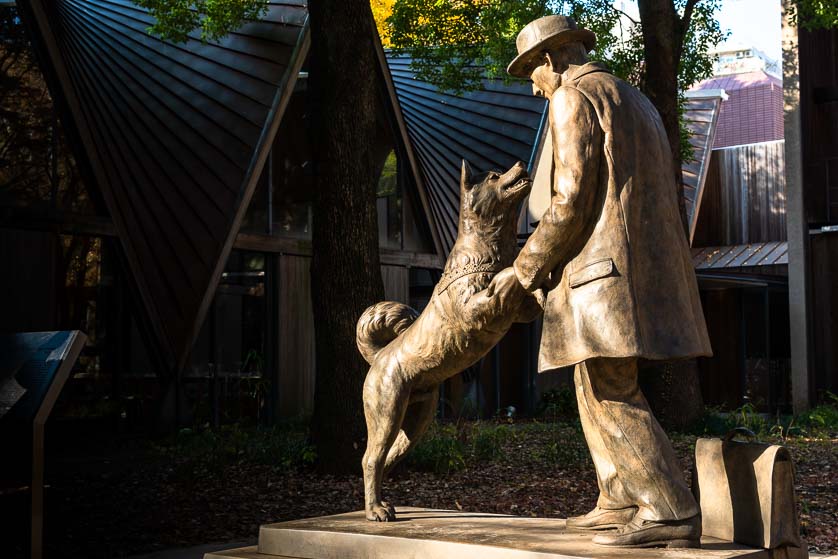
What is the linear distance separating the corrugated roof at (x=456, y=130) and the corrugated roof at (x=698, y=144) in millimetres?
3663

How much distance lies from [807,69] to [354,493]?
13129 millimetres

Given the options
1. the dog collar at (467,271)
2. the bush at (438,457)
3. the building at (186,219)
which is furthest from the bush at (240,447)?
the dog collar at (467,271)

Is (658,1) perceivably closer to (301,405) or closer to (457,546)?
(301,405)

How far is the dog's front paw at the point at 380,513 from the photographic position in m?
4.91

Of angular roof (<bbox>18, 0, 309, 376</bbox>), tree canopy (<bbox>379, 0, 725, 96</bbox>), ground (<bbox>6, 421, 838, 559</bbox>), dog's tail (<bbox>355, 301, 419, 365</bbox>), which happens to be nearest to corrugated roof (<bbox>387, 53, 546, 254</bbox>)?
tree canopy (<bbox>379, 0, 725, 96</bbox>)

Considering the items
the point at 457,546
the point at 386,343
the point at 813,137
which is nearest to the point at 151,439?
the point at 386,343

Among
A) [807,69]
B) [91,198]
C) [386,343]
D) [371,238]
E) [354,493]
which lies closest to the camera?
[386,343]

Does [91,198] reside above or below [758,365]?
above

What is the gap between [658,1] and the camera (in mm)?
13281

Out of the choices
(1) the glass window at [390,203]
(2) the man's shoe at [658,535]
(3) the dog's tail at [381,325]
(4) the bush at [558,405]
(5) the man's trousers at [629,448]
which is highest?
(1) the glass window at [390,203]

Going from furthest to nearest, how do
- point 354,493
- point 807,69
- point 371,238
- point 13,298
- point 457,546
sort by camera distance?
point 807,69 → point 13,298 → point 371,238 → point 354,493 → point 457,546

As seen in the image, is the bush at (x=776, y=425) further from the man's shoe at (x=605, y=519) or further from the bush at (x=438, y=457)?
the man's shoe at (x=605, y=519)

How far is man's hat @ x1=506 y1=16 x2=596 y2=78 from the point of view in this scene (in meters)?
4.31

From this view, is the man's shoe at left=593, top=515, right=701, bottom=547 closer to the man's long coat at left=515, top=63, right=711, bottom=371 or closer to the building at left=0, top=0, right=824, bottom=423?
the man's long coat at left=515, top=63, right=711, bottom=371
